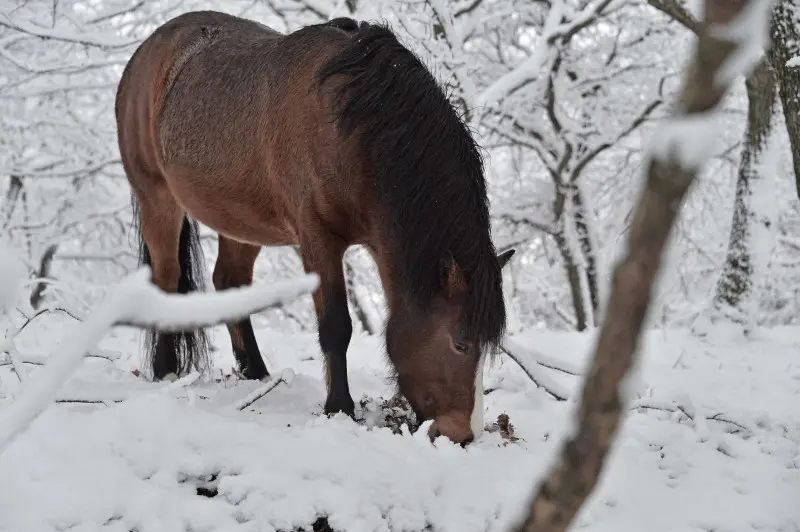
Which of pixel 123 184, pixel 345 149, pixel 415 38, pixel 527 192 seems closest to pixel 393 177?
pixel 345 149

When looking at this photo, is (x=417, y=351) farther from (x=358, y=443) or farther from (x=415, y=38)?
(x=415, y=38)

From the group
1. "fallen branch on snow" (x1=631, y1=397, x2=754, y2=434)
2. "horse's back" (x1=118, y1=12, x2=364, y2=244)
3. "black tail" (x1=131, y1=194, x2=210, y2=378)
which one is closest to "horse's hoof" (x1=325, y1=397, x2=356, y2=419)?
"horse's back" (x1=118, y1=12, x2=364, y2=244)

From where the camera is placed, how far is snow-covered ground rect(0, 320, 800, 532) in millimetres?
1797

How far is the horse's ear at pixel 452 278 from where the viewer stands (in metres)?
2.62

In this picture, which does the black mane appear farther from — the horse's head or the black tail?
the black tail

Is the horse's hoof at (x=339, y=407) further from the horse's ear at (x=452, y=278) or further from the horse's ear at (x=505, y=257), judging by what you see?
the horse's ear at (x=505, y=257)

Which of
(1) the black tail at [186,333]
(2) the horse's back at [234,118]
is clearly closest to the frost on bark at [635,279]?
(2) the horse's back at [234,118]

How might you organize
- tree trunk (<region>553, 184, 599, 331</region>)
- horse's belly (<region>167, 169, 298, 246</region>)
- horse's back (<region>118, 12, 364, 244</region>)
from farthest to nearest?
1. tree trunk (<region>553, 184, 599, 331</region>)
2. horse's belly (<region>167, 169, 298, 246</region>)
3. horse's back (<region>118, 12, 364, 244</region>)

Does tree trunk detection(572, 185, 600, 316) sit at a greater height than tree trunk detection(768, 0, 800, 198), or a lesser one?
lesser

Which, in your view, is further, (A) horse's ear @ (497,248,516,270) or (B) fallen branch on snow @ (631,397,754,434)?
(A) horse's ear @ (497,248,516,270)

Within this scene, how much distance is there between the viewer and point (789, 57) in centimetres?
297

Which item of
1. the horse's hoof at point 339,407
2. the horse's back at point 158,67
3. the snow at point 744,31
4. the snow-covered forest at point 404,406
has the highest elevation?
the horse's back at point 158,67

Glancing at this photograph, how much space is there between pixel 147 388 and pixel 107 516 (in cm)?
90

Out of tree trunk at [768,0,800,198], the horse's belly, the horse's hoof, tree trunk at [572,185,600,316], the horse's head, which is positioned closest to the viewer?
the horse's head
